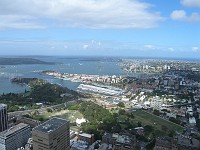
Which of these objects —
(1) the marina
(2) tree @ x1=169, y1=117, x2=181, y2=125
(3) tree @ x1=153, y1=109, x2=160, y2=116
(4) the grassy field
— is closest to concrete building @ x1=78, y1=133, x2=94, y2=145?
(4) the grassy field

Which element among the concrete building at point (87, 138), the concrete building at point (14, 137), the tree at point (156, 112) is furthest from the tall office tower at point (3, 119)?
the tree at point (156, 112)

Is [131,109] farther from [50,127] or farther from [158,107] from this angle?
[50,127]

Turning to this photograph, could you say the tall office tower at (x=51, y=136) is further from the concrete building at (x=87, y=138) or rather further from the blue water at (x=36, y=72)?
the blue water at (x=36, y=72)

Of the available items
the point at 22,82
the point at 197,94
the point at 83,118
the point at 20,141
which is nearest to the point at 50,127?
the point at 20,141

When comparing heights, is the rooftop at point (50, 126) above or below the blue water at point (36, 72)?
above

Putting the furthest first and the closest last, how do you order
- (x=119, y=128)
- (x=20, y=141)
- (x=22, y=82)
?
(x=22, y=82) < (x=119, y=128) < (x=20, y=141)
